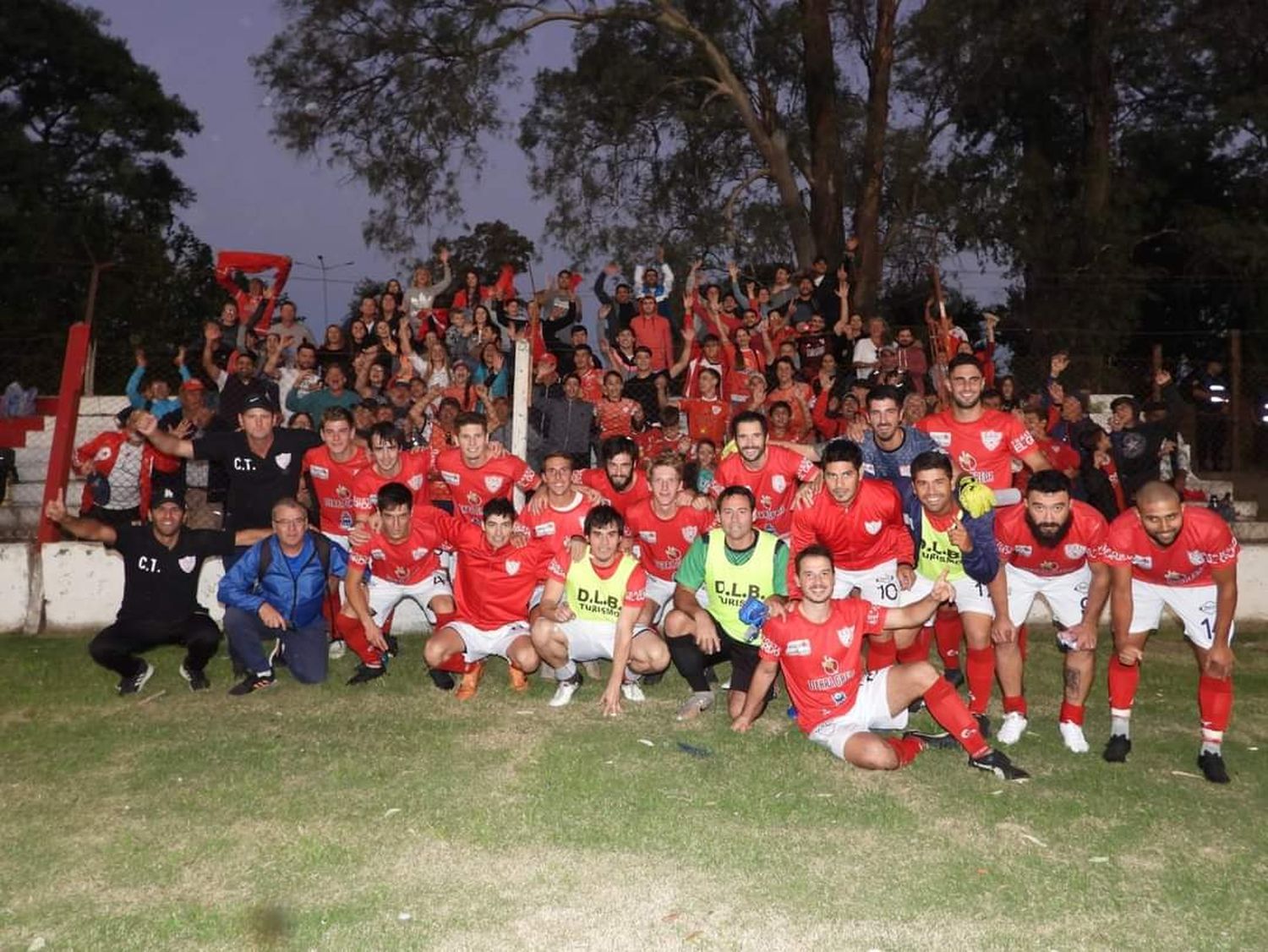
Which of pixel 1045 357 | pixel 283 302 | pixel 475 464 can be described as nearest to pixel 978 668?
pixel 475 464

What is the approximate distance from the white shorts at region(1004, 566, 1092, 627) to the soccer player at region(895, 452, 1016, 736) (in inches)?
7.5

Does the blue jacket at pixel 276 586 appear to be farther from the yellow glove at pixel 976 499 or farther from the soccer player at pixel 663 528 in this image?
the yellow glove at pixel 976 499

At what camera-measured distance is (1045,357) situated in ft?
56.2

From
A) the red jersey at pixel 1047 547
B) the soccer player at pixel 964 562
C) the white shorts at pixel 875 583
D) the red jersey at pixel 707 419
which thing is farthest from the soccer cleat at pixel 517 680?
the red jersey at pixel 707 419

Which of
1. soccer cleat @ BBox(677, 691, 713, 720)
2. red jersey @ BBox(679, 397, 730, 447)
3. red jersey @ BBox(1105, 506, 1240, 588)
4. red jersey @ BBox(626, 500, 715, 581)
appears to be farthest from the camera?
red jersey @ BBox(679, 397, 730, 447)

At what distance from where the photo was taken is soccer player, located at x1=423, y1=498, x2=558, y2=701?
756 cm

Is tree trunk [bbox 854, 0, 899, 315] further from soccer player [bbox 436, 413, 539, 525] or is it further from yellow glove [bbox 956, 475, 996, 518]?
yellow glove [bbox 956, 475, 996, 518]

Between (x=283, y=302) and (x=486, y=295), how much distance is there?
252 cm

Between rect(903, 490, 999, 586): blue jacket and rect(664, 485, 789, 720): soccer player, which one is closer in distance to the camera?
rect(903, 490, 999, 586): blue jacket

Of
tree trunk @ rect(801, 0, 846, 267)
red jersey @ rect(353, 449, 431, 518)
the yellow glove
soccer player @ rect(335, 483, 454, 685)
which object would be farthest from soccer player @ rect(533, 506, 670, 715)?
tree trunk @ rect(801, 0, 846, 267)

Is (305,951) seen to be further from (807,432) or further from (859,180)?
(859,180)

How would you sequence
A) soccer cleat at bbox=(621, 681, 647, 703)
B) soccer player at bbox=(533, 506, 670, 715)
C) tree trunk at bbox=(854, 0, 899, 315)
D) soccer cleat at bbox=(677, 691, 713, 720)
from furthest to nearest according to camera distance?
tree trunk at bbox=(854, 0, 899, 315) < soccer cleat at bbox=(621, 681, 647, 703) < soccer player at bbox=(533, 506, 670, 715) < soccer cleat at bbox=(677, 691, 713, 720)

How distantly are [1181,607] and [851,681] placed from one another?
2053 mm

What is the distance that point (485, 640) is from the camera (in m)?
7.64
